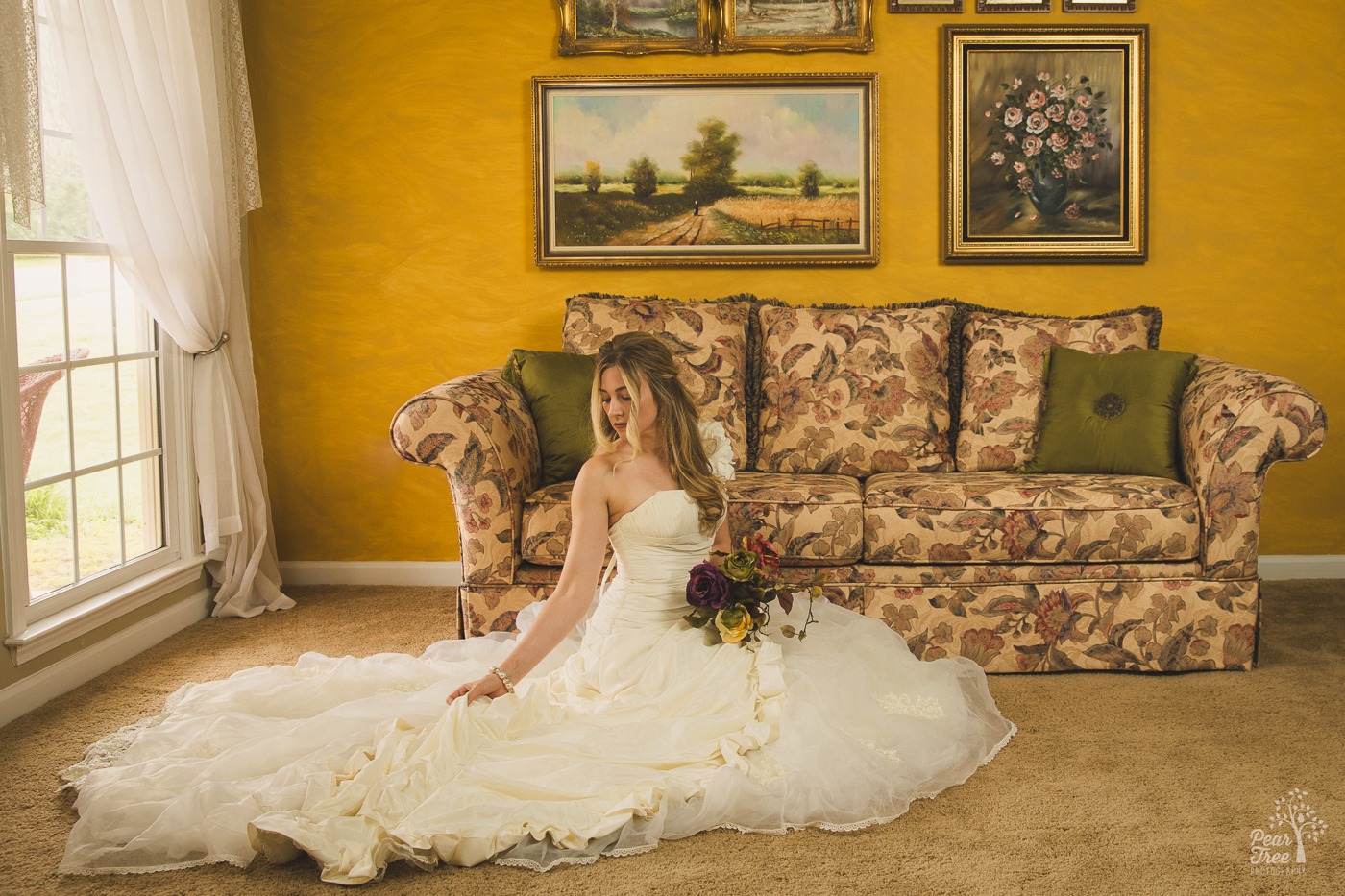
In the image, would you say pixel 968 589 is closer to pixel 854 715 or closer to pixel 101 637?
pixel 854 715

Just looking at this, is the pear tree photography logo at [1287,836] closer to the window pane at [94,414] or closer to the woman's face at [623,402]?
the woman's face at [623,402]

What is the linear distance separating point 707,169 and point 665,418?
2180mm

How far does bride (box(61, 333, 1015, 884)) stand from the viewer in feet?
7.01

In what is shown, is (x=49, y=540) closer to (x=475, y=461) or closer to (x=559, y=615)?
(x=475, y=461)

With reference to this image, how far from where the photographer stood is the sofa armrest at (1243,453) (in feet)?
10.5

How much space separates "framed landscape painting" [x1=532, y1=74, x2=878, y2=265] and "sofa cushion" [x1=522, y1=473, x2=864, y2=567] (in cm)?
140

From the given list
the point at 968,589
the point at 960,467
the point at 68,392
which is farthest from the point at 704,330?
the point at 68,392

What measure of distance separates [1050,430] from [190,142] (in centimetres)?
317

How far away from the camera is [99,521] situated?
145 inches

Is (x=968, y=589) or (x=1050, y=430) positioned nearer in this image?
(x=968, y=589)

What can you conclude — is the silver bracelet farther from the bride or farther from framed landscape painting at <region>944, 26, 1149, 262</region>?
framed landscape painting at <region>944, 26, 1149, 262</region>

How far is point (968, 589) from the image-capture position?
3.34 meters

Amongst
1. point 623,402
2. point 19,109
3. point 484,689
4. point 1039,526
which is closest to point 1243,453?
point 1039,526

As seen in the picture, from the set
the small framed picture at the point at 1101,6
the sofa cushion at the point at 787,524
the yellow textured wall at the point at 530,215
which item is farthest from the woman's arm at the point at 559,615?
the small framed picture at the point at 1101,6
